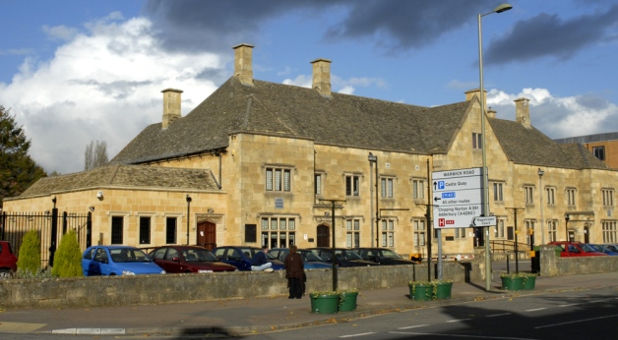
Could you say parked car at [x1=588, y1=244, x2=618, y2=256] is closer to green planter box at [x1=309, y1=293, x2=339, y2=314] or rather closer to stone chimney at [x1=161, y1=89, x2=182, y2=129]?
stone chimney at [x1=161, y1=89, x2=182, y2=129]

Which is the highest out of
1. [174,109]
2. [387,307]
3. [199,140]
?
[174,109]

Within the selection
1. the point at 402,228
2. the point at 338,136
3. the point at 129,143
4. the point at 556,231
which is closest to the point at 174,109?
the point at 129,143

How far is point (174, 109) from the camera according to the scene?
177 feet

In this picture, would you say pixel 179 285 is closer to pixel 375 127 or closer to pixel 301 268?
pixel 301 268

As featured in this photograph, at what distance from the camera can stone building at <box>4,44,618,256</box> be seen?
38.6 m

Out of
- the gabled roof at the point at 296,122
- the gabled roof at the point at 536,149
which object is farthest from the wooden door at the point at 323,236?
the gabled roof at the point at 536,149

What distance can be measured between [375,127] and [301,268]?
28.0 metres

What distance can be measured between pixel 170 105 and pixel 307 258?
26345 millimetres

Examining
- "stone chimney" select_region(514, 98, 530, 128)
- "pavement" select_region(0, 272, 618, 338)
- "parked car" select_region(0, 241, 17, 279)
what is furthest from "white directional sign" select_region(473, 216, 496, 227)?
"stone chimney" select_region(514, 98, 530, 128)

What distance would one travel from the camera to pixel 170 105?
53.9 meters

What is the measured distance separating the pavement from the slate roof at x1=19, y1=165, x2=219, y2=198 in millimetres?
15627

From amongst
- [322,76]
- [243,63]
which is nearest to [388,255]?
[243,63]

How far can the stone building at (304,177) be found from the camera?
127 feet

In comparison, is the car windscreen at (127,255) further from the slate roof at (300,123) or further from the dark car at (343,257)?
the slate roof at (300,123)
